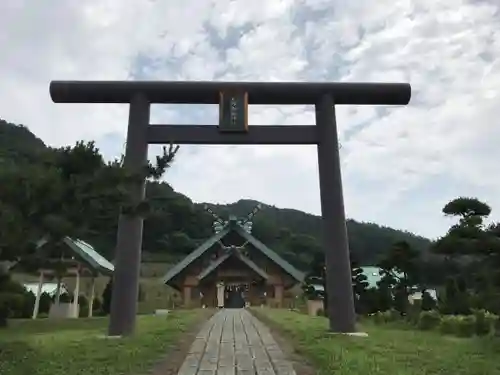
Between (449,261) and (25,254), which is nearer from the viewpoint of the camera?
(25,254)

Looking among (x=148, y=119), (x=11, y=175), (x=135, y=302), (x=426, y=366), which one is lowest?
(x=426, y=366)

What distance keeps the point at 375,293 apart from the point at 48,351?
48.6ft

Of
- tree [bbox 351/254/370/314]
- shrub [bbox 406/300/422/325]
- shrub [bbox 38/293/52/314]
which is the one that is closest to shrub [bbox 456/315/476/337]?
shrub [bbox 406/300/422/325]

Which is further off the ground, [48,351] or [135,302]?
[135,302]

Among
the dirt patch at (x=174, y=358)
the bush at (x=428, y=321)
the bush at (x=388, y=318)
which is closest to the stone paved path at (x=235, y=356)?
the dirt patch at (x=174, y=358)

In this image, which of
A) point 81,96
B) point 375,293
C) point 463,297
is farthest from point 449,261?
point 81,96

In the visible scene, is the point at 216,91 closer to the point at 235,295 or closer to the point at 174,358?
the point at 174,358

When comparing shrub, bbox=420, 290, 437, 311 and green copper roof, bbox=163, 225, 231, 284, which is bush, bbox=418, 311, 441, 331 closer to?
shrub, bbox=420, 290, 437, 311

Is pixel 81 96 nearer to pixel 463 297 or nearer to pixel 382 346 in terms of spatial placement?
pixel 382 346

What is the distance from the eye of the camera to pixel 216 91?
377 inches

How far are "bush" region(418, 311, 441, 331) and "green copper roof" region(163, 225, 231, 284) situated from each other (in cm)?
1537

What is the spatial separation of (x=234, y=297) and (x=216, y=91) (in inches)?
800

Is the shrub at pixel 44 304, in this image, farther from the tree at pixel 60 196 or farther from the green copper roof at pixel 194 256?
the tree at pixel 60 196

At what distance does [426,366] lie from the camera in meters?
5.82
